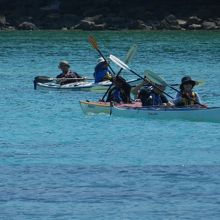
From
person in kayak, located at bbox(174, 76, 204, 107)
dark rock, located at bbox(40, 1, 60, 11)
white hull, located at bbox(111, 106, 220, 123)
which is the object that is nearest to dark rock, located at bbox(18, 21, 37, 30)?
dark rock, located at bbox(40, 1, 60, 11)

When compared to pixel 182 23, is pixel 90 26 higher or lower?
lower

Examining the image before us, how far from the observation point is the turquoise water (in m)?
20.7

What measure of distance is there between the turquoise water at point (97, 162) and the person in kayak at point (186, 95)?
0.51 metres

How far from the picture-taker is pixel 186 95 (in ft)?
101

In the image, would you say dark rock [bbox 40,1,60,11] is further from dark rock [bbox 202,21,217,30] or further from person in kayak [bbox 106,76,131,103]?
person in kayak [bbox 106,76,131,103]

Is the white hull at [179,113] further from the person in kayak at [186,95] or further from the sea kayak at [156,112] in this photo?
the person in kayak at [186,95]

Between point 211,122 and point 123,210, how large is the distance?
35.2ft

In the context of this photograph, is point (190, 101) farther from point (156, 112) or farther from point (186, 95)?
point (156, 112)

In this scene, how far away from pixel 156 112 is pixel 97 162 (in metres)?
6.19

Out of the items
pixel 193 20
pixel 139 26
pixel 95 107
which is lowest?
pixel 139 26

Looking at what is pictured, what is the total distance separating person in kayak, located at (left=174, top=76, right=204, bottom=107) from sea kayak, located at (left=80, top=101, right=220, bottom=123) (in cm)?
31

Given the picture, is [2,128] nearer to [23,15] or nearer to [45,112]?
[45,112]

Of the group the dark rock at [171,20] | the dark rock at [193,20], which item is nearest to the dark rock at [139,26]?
the dark rock at [171,20]

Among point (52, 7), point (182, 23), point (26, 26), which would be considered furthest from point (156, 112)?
point (52, 7)
